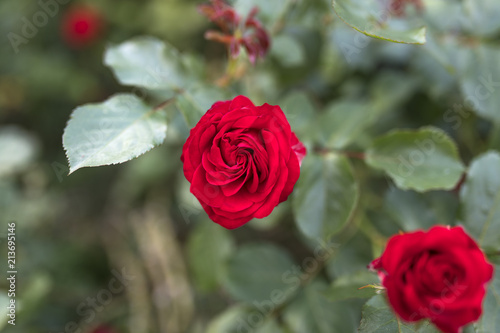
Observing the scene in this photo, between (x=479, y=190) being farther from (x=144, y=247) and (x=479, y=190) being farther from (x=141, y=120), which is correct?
(x=144, y=247)

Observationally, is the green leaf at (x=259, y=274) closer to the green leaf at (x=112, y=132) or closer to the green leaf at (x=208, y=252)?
the green leaf at (x=208, y=252)

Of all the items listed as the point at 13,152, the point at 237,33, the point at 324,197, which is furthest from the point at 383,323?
the point at 13,152

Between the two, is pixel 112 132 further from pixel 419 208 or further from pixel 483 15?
pixel 483 15

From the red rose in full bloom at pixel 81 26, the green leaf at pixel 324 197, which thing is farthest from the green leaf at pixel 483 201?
the red rose in full bloom at pixel 81 26

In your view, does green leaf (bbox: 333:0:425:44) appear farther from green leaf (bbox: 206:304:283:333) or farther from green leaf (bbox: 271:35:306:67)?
green leaf (bbox: 206:304:283:333)

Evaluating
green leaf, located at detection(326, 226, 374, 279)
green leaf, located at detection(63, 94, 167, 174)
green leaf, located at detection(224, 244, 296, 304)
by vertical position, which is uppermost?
green leaf, located at detection(63, 94, 167, 174)

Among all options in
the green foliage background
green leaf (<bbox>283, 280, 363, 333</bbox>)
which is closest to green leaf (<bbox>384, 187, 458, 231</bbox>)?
the green foliage background
